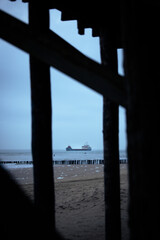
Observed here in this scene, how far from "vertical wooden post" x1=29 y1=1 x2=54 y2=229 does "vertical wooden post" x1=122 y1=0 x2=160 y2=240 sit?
128 centimetres

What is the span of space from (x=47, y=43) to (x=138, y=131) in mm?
832

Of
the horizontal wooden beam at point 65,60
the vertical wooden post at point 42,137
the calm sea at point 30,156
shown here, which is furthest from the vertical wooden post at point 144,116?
the calm sea at point 30,156

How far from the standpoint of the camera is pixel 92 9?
2.94m

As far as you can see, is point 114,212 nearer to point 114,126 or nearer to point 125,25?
point 114,126

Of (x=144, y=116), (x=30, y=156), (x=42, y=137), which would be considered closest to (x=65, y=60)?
(x=144, y=116)

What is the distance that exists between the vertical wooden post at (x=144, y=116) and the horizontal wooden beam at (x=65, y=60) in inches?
4.8

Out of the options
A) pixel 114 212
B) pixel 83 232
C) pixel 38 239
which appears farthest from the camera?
pixel 83 232

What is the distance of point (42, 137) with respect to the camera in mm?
2385

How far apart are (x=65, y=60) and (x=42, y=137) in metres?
1.21

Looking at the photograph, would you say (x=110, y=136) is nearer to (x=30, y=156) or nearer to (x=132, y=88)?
(x=132, y=88)

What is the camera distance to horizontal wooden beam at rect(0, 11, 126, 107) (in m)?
1.32

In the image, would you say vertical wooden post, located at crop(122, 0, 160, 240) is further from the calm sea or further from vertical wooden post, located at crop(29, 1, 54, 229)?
the calm sea

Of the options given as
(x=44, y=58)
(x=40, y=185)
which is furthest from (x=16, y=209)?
(x=44, y=58)

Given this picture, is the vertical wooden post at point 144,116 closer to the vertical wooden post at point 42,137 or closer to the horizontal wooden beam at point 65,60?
the horizontal wooden beam at point 65,60
